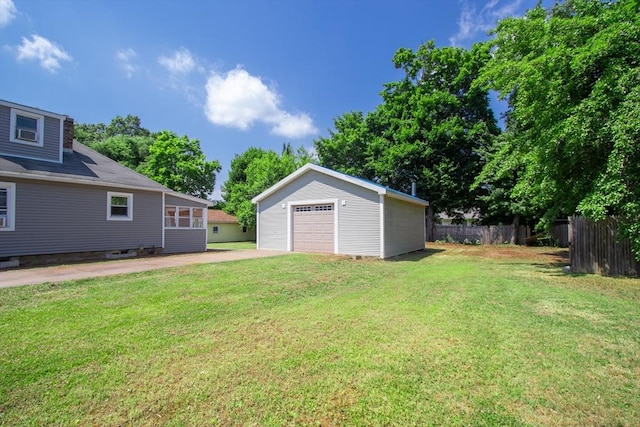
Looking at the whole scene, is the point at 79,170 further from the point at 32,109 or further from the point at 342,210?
the point at 342,210

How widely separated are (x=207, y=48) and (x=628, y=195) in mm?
15349

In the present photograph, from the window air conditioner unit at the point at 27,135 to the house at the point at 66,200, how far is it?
3cm

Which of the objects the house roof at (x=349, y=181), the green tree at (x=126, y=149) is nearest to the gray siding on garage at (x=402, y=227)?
the house roof at (x=349, y=181)

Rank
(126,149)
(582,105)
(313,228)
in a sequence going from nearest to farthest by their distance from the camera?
(582,105)
(313,228)
(126,149)

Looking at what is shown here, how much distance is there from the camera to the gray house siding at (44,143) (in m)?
10.9

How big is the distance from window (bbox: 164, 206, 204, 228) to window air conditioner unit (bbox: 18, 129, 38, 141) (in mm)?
5483

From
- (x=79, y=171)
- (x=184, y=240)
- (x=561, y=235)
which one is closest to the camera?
(x=79, y=171)

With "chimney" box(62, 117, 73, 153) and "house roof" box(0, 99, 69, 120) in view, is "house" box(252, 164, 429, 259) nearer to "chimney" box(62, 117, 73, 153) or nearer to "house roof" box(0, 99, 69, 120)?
"chimney" box(62, 117, 73, 153)

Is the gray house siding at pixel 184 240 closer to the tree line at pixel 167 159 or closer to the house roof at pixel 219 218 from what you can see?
the house roof at pixel 219 218

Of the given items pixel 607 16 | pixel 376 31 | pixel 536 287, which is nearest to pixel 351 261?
pixel 536 287

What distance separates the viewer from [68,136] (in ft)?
44.9

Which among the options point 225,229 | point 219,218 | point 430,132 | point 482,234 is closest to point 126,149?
point 219,218

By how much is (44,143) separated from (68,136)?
79.1 inches

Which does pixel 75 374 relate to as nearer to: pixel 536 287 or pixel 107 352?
pixel 107 352
